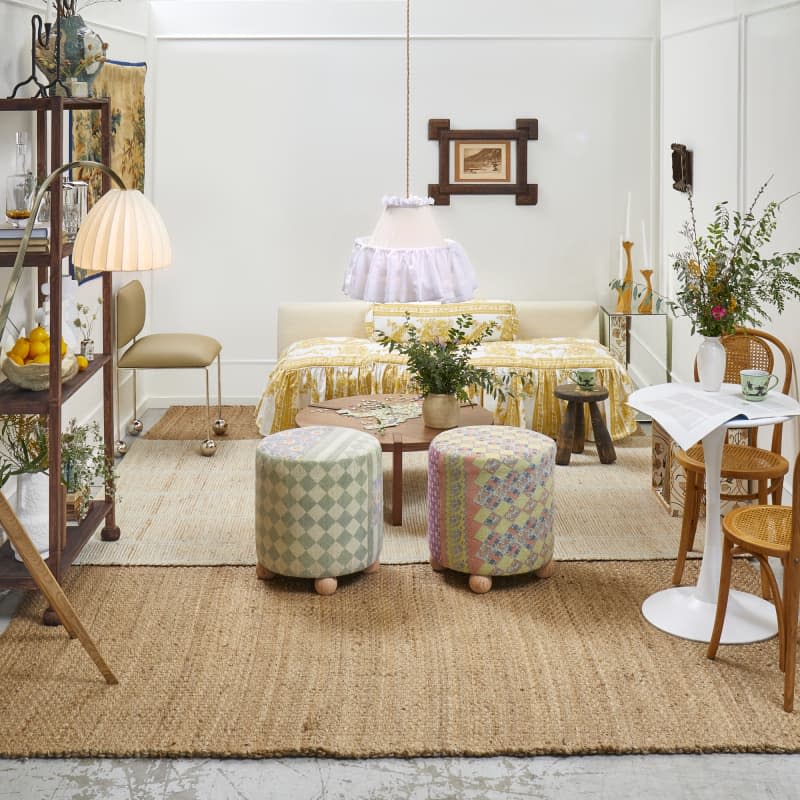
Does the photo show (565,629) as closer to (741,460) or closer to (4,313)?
(741,460)

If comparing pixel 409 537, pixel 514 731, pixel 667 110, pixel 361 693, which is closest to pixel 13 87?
pixel 409 537

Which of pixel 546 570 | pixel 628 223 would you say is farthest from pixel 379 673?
pixel 628 223

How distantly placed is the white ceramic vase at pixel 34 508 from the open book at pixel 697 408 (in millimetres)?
2244

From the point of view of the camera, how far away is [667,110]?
7543mm

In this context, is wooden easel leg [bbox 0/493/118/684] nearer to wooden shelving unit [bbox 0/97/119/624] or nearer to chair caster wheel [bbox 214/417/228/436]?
wooden shelving unit [bbox 0/97/119/624]

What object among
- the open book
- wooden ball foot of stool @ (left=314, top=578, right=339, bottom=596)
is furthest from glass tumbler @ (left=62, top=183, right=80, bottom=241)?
the open book

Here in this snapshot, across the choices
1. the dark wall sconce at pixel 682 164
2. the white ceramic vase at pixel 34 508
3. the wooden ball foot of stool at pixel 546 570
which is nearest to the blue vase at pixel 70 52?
the white ceramic vase at pixel 34 508

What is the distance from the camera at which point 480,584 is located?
180 inches

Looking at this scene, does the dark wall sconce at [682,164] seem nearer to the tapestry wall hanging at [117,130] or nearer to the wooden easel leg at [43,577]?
the tapestry wall hanging at [117,130]

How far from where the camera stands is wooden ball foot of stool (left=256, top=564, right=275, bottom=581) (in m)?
4.75

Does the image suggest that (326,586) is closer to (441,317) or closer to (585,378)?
(585,378)

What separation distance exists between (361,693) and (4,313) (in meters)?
1.61

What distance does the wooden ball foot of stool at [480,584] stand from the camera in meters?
4.58

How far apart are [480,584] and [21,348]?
194cm
